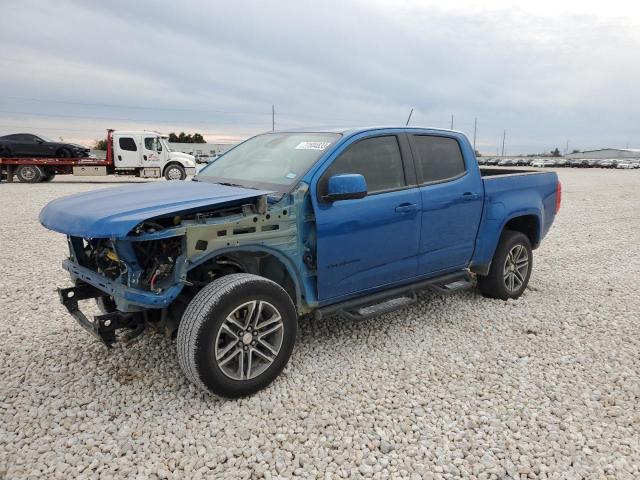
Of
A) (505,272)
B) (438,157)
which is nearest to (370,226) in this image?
(438,157)

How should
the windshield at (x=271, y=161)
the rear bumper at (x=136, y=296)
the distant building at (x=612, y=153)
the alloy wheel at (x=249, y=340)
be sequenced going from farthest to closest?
the distant building at (x=612, y=153), the windshield at (x=271, y=161), the alloy wheel at (x=249, y=340), the rear bumper at (x=136, y=296)

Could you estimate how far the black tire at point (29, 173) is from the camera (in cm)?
1992

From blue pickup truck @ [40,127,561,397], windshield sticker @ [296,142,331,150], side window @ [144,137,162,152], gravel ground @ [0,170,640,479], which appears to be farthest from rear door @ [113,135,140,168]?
windshield sticker @ [296,142,331,150]

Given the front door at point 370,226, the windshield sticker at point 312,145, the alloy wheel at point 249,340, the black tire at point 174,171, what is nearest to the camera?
the alloy wheel at point 249,340

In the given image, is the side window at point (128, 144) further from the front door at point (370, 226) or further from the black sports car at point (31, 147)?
the front door at point (370, 226)

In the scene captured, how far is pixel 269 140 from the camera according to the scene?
439 centimetres

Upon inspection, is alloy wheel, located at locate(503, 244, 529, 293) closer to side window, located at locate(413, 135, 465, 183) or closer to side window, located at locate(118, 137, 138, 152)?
side window, located at locate(413, 135, 465, 183)

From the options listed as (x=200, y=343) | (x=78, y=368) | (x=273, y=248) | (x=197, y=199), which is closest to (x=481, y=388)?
(x=273, y=248)

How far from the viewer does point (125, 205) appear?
3.02 metres

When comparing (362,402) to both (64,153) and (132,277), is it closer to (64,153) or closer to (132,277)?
(132,277)

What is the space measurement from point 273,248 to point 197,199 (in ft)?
2.00

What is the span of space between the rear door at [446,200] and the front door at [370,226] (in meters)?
0.15

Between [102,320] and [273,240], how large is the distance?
122 cm

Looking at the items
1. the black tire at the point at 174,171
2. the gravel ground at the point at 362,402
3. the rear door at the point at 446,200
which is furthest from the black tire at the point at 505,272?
the black tire at the point at 174,171
